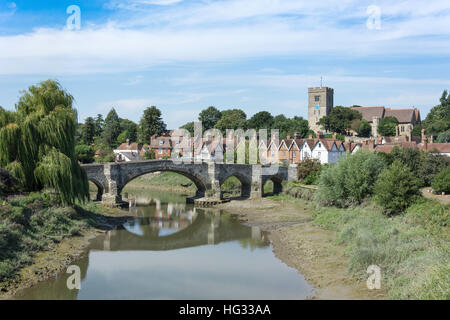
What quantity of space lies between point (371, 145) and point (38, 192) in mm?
48223

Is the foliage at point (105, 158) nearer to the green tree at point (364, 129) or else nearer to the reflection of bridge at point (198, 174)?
the reflection of bridge at point (198, 174)

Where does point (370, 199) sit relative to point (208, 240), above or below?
above

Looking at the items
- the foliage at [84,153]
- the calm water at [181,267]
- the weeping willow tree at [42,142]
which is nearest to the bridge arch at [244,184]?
the calm water at [181,267]

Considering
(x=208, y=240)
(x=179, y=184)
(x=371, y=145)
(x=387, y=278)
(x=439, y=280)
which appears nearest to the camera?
(x=439, y=280)

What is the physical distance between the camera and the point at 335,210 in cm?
3953

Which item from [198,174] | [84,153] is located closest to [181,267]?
[198,174]

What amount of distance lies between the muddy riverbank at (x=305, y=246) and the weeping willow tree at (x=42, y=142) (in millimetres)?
16289

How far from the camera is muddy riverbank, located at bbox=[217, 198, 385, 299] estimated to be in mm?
21375

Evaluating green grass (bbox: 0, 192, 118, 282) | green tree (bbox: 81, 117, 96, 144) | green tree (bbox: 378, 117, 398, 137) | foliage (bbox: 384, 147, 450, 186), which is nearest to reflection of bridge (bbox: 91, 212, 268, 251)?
green grass (bbox: 0, 192, 118, 282)

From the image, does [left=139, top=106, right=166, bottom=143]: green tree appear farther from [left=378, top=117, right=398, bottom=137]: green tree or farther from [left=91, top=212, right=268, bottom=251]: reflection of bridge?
[left=91, top=212, right=268, bottom=251]: reflection of bridge

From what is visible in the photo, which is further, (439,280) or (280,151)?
(280,151)

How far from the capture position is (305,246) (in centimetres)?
3002
